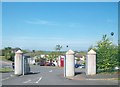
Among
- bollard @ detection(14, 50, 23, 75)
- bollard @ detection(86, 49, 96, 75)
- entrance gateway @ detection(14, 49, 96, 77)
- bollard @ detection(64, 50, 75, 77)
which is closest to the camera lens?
bollard @ detection(86, 49, 96, 75)

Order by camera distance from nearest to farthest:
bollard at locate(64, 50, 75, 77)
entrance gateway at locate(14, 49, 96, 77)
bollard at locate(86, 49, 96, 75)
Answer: bollard at locate(86, 49, 96, 75) < entrance gateway at locate(14, 49, 96, 77) < bollard at locate(64, 50, 75, 77)

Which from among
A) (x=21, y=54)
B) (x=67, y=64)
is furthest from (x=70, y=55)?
(x=21, y=54)

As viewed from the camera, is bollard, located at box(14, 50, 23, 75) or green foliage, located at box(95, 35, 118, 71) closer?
green foliage, located at box(95, 35, 118, 71)

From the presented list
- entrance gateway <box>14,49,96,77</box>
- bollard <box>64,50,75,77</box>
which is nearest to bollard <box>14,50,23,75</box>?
entrance gateway <box>14,49,96,77</box>

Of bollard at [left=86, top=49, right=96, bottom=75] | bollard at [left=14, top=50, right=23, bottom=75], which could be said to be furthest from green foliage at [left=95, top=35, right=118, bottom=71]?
bollard at [left=14, top=50, right=23, bottom=75]

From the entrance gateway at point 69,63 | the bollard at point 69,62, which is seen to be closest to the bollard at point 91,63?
the entrance gateway at point 69,63

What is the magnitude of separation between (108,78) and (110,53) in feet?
20.3

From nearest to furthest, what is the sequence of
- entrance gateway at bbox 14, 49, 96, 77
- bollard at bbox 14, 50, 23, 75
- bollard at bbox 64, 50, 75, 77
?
1. entrance gateway at bbox 14, 49, 96, 77
2. bollard at bbox 64, 50, 75, 77
3. bollard at bbox 14, 50, 23, 75

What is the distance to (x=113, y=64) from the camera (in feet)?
105

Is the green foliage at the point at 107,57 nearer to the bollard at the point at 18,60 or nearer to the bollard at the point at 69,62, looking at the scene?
the bollard at the point at 69,62

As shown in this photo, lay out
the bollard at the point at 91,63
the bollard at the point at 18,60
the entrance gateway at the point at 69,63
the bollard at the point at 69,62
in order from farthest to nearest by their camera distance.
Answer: the bollard at the point at 18,60 → the bollard at the point at 69,62 → the entrance gateway at the point at 69,63 → the bollard at the point at 91,63

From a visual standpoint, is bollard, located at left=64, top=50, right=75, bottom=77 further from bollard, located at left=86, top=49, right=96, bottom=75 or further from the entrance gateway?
bollard, located at left=86, top=49, right=96, bottom=75

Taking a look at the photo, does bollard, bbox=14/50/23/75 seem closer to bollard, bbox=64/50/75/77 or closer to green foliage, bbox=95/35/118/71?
bollard, bbox=64/50/75/77

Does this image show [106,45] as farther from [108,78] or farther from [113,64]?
[108,78]
